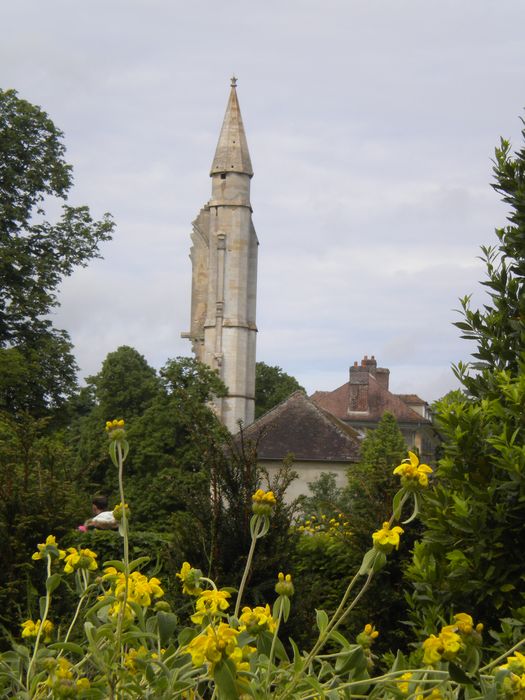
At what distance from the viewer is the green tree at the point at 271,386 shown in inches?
2815

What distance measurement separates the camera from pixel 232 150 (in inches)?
2394

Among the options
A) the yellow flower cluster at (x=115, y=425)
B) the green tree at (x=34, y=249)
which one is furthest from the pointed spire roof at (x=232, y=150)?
the yellow flower cluster at (x=115, y=425)

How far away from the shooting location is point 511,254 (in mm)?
5434

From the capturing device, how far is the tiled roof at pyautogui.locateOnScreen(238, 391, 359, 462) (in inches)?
1780

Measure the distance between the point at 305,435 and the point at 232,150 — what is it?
21187 mm

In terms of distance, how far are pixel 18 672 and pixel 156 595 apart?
1.48 ft

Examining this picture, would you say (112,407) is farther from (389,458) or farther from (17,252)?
(389,458)

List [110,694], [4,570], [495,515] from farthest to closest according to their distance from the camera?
[4,570], [495,515], [110,694]

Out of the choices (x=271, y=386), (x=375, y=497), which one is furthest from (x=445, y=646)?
(x=271, y=386)

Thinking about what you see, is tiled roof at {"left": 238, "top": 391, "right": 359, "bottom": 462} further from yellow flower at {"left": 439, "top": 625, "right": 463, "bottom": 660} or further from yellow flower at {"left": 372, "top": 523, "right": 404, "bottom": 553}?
yellow flower at {"left": 439, "top": 625, "right": 463, "bottom": 660}

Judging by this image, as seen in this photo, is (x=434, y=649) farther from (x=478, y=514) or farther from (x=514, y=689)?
(x=478, y=514)

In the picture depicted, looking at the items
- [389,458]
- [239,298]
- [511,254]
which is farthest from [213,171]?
[511,254]

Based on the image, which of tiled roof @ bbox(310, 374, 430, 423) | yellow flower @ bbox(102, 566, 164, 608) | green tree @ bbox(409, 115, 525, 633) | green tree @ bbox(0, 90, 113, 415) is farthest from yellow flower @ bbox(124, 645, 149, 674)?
tiled roof @ bbox(310, 374, 430, 423)

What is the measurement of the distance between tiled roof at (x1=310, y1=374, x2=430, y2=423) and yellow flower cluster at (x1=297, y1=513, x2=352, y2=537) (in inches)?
2319
